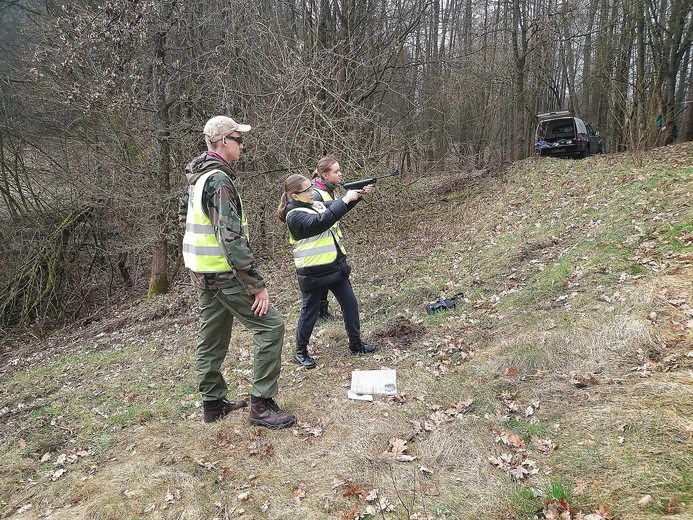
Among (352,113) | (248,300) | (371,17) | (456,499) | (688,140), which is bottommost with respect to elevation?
(456,499)

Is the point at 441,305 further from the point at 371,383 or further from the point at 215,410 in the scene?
the point at 215,410

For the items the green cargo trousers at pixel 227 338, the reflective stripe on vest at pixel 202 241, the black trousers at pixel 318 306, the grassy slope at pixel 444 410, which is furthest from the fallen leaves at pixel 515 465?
the reflective stripe on vest at pixel 202 241

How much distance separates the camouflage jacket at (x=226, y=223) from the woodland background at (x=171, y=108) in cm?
558

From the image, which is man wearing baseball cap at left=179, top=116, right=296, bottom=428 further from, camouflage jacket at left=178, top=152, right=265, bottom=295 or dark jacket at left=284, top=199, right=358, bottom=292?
dark jacket at left=284, top=199, right=358, bottom=292

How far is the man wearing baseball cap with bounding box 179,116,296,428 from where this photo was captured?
3.39 m

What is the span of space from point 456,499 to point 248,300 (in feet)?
6.50

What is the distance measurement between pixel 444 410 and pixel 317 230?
1851 millimetres

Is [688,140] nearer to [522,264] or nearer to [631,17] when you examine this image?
[631,17]

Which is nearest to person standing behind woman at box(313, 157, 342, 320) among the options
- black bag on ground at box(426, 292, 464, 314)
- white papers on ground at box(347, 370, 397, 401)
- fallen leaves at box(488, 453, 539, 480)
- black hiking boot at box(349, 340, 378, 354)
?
black hiking boot at box(349, 340, 378, 354)

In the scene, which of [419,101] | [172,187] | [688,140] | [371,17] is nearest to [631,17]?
[688,140]

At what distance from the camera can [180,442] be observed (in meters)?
3.79

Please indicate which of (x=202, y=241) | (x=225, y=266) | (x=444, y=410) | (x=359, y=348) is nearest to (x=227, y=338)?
(x=225, y=266)

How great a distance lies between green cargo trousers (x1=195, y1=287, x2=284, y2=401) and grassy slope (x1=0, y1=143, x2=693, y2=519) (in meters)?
0.37

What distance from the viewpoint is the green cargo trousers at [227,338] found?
3623 mm
